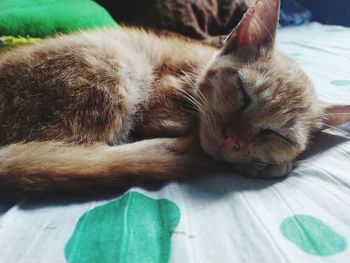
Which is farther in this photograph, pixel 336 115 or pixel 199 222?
pixel 336 115

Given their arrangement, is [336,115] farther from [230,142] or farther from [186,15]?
[186,15]

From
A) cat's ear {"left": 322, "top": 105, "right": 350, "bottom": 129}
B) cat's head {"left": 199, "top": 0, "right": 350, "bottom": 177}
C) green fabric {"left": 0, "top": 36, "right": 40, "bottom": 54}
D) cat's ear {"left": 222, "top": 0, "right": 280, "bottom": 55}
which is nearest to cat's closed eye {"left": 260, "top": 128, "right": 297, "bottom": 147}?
cat's head {"left": 199, "top": 0, "right": 350, "bottom": 177}

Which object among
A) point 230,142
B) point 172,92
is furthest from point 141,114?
point 230,142

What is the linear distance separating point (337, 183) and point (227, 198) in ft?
0.86

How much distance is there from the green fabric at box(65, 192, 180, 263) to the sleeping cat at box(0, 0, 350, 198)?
0.08 metres

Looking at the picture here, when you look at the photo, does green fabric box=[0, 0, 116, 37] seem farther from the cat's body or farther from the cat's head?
the cat's head

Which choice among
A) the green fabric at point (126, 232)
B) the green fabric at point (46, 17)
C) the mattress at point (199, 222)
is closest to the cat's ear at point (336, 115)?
the mattress at point (199, 222)

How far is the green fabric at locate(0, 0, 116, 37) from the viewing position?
1.19 metres

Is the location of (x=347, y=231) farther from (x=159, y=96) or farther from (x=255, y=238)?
(x=159, y=96)

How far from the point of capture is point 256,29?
1039 millimetres

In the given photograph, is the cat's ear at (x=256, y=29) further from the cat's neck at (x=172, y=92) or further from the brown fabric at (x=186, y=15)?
the brown fabric at (x=186, y=15)

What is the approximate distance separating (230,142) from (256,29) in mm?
370

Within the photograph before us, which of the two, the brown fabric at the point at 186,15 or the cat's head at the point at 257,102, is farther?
the brown fabric at the point at 186,15

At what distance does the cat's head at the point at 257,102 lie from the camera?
2.99 feet
